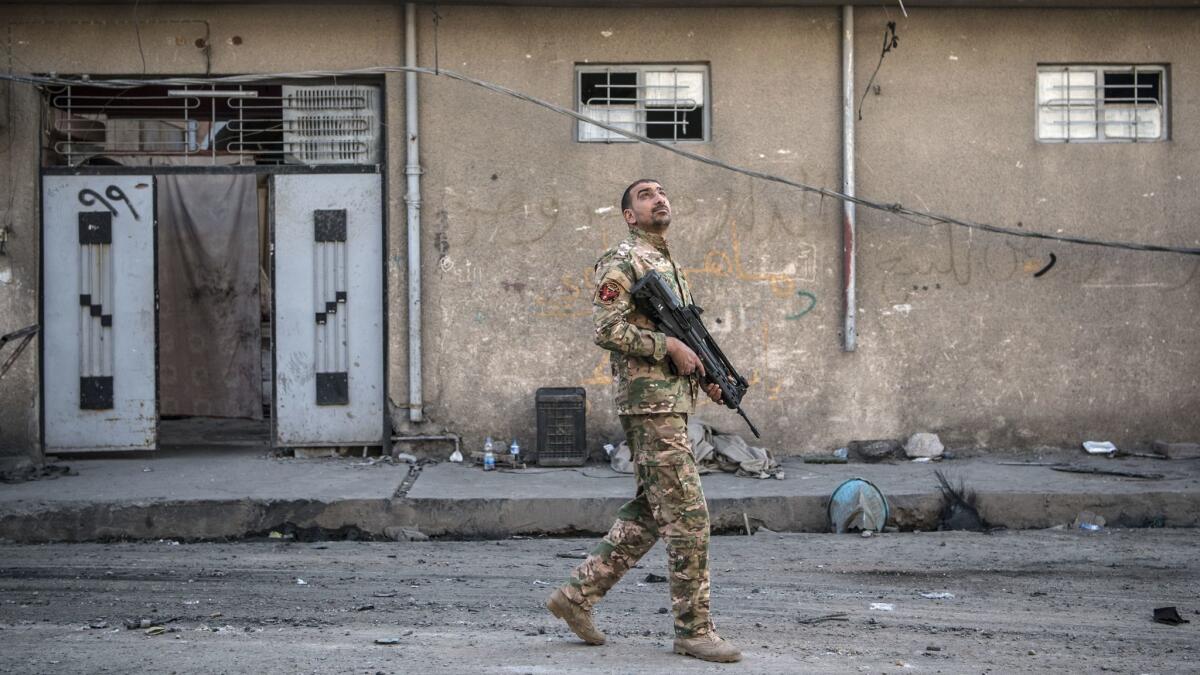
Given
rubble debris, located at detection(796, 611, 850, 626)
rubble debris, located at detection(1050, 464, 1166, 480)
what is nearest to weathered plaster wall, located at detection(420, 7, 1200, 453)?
rubble debris, located at detection(1050, 464, 1166, 480)

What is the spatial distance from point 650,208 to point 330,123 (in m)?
5.11

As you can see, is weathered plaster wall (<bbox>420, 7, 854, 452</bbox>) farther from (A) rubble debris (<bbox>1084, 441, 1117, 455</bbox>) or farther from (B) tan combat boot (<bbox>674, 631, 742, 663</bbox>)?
(B) tan combat boot (<bbox>674, 631, 742, 663</bbox>)

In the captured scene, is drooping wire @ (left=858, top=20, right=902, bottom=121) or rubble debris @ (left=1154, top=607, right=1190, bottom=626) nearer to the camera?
rubble debris @ (left=1154, top=607, right=1190, bottom=626)

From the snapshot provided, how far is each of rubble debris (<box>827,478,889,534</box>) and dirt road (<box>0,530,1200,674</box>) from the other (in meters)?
0.22

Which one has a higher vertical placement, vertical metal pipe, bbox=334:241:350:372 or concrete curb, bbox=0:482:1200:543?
vertical metal pipe, bbox=334:241:350:372

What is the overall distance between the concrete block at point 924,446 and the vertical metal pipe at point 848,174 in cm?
88

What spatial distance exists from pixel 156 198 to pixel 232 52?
1287mm

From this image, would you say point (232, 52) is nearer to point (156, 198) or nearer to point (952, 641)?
point (156, 198)

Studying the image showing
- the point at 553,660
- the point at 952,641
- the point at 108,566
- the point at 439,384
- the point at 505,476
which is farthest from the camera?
the point at 439,384

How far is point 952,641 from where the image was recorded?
5.04 m

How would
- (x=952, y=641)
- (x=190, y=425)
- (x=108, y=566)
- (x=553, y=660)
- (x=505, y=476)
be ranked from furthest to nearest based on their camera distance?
(x=190, y=425) < (x=505, y=476) < (x=108, y=566) < (x=952, y=641) < (x=553, y=660)

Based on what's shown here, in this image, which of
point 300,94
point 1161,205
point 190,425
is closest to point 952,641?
point 1161,205

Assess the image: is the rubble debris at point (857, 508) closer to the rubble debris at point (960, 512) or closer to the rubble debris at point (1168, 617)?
the rubble debris at point (960, 512)

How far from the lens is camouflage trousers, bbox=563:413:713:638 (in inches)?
184
